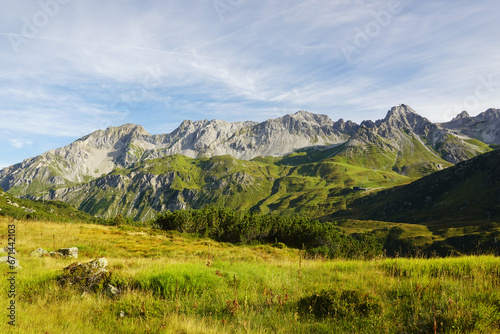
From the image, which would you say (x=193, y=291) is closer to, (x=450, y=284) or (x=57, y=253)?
(x=450, y=284)

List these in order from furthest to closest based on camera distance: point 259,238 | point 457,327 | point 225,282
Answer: point 259,238, point 225,282, point 457,327

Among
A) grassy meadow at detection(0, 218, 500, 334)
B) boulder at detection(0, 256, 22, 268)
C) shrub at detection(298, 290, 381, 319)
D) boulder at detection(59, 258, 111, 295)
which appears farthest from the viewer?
boulder at detection(0, 256, 22, 268)

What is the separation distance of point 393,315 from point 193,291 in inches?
216

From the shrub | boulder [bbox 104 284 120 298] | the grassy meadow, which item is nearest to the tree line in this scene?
the grassy meadow

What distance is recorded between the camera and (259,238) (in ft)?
181

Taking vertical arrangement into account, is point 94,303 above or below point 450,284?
below

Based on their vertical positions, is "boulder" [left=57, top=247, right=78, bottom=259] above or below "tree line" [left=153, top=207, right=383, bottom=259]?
above

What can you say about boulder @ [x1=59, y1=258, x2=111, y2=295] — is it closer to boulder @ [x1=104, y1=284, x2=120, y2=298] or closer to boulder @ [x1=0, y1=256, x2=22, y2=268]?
boulder @ [x1=104, y1=284, x2=120, y2=298]

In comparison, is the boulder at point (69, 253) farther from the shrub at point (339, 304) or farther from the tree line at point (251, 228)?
the tree line at point (251, 228)

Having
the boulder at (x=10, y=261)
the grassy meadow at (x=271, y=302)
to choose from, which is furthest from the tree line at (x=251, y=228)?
the grassy meadow at (x=271, y=302)

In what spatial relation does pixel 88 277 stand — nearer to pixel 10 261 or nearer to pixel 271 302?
pixel 10 261

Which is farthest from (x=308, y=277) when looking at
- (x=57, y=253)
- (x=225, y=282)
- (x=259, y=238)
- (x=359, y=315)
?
(x=259, y=238)

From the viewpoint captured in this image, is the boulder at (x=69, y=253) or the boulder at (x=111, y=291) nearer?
the boulder at (x=111, y=291)

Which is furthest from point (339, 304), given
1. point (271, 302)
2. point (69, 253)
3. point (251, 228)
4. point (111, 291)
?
Result: point (251, 228)
